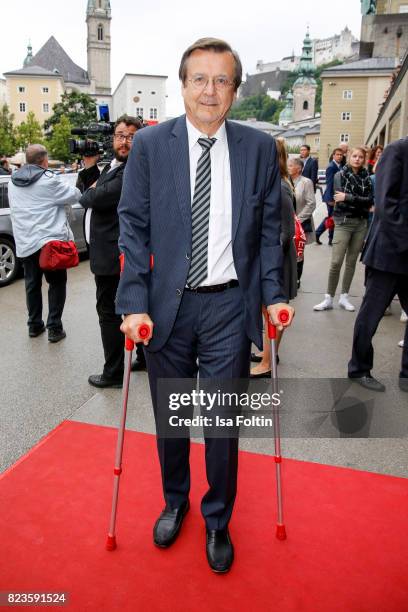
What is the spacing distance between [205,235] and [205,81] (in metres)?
0.64

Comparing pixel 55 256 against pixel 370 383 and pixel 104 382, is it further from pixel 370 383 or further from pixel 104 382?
pixel 370 383

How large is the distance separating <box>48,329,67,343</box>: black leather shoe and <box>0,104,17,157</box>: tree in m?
58.4

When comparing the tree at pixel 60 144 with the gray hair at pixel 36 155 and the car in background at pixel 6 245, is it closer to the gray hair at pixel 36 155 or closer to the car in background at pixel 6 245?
the car in background at pixel 6 245

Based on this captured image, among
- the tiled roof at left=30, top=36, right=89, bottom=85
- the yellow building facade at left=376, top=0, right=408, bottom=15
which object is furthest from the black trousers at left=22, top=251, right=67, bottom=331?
the tiled roof at left=30, top=36, right=89, bottom=85

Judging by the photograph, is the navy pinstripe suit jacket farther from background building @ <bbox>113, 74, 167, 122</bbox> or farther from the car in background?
background building @ <bbox>113, 74, 167, 122</bbox>

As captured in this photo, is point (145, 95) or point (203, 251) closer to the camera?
point (203, 251)

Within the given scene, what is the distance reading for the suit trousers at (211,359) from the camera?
2246 mm

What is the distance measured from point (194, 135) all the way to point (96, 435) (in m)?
2.23

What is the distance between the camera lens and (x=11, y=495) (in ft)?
9.36

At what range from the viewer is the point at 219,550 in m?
2.37

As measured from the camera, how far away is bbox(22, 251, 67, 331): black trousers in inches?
219

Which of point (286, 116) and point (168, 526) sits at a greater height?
point (286, 116)

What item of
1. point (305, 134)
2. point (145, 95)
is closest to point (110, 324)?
point (305, 134)

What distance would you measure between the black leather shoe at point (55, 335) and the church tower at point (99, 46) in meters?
117
